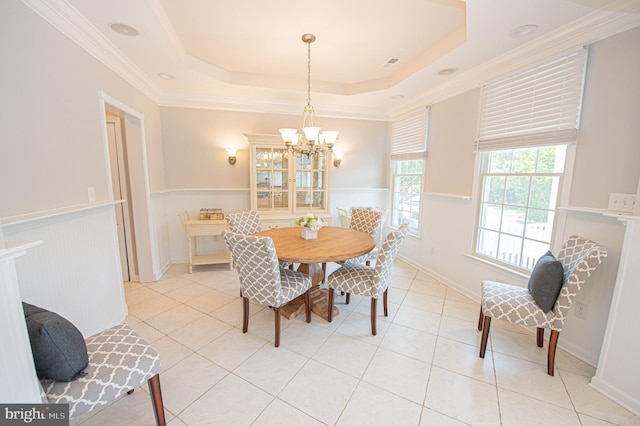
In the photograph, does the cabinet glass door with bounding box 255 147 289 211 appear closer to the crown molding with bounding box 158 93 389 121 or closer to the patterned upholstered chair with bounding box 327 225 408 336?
the crown molding with bounding box 158 93 389 121

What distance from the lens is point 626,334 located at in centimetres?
159

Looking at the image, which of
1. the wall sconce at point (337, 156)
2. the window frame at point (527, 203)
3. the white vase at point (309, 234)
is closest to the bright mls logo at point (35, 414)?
the white vase at point (309, 234)

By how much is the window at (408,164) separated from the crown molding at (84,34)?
3.58 metres

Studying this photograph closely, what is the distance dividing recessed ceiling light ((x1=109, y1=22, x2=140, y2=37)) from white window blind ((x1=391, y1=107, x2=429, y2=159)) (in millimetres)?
3354

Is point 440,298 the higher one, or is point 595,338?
point 595,338

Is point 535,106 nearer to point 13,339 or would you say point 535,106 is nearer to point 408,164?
point 408,164

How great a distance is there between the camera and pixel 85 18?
73.9 inches

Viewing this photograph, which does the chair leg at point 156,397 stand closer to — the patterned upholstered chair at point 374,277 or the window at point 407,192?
the patterned upholstered chair at point 374,277

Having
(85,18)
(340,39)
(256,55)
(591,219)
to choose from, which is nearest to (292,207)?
(256,55)

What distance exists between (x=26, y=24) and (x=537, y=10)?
3.29 metres

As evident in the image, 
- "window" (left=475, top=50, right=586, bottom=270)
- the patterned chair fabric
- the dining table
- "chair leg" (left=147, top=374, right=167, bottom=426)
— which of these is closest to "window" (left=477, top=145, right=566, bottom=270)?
"window" (left=475, top=50, right=586, bottom=270)

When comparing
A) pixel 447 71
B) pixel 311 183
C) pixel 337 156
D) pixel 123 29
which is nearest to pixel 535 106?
pixel 447 71

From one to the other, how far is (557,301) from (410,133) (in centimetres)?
288

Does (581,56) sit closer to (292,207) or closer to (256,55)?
(256,55)
